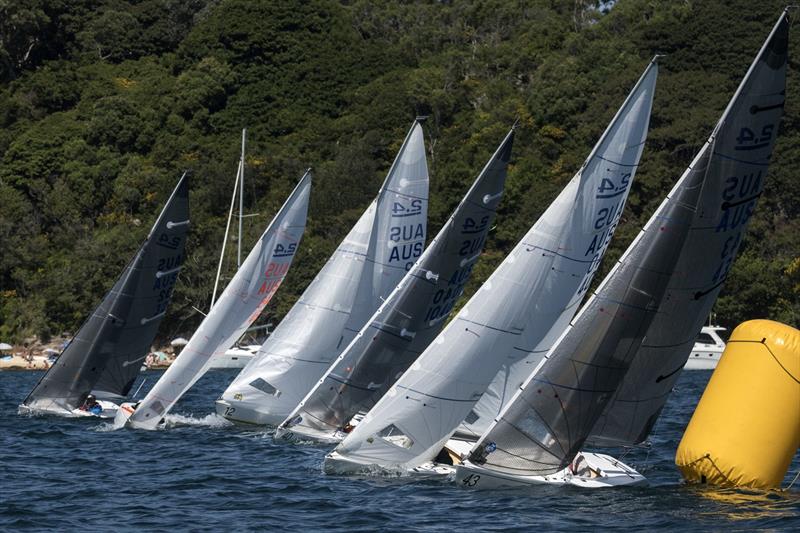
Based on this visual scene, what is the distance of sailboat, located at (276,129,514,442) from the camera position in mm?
20750

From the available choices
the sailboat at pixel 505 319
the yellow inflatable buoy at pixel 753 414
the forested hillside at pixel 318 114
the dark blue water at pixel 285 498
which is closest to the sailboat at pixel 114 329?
the dark blue water at pixel 285 498

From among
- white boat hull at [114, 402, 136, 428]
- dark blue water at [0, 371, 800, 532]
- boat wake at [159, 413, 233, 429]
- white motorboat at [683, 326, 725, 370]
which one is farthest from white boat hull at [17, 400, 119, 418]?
white motorboat at [683, 326, 725, 370]

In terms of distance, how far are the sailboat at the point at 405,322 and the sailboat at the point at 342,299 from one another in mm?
2361

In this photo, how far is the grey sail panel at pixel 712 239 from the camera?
1566cm

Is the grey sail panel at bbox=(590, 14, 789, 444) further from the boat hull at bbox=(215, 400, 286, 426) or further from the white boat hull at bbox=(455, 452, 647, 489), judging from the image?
the boat hull at bbox=(215, 400, 286, 426)

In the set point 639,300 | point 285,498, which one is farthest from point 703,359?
point 285,498

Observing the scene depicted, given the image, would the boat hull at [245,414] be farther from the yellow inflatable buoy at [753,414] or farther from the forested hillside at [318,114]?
the forested hillside at [318,114]

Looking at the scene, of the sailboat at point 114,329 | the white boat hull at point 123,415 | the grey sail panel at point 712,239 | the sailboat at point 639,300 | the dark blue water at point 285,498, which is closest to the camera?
the dark blue water at point 285,498

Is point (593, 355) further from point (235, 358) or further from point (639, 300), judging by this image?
point (235, 358)

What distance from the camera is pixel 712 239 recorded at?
636 inches

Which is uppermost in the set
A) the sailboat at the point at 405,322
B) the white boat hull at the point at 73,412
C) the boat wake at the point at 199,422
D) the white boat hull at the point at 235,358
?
the sailboat at the point at 405,322

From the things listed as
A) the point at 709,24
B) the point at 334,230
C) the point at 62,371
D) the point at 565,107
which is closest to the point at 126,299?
the point at 62,371

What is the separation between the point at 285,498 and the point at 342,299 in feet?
27.5

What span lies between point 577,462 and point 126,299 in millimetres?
12270
